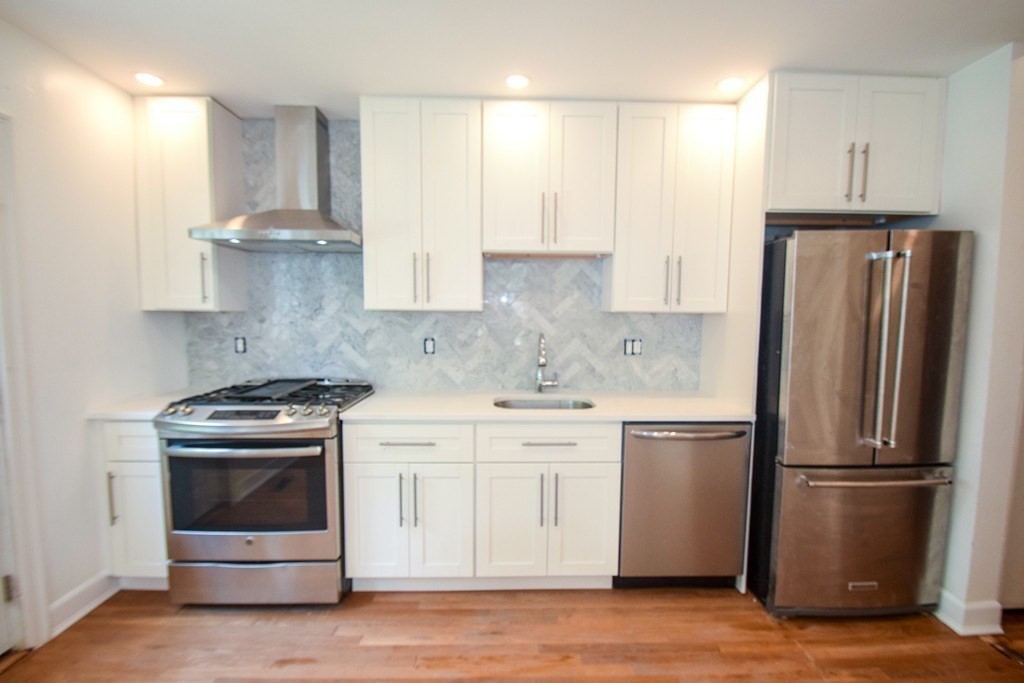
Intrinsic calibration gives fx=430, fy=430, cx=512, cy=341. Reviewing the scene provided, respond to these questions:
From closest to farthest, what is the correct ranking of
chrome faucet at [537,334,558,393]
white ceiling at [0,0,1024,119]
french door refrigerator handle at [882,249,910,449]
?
white ceiling at [0,0,1024,119] < french door refrigerator handle at [882,249,910,449] < chrome faucet at [537,334,558,393]

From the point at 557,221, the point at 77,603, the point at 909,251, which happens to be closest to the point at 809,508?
the point at 909,251

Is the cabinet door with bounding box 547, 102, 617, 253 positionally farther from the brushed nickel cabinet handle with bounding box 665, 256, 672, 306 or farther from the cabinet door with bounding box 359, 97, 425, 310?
the cabinet door with bounding box 359, 97, 425, 310

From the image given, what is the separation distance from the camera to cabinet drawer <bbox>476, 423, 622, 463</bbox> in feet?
7.33

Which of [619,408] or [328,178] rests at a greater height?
[328,178]

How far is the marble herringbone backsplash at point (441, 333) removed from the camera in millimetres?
2793

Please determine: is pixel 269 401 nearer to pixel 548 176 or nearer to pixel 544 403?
pixel 544 403

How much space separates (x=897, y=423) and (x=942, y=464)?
324 mm

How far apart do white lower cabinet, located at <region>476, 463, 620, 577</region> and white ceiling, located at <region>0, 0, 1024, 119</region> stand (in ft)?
6.50

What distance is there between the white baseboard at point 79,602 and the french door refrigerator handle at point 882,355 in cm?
384

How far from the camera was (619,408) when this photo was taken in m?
2.35

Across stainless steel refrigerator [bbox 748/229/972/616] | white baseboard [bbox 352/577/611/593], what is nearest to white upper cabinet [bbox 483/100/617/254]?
stainless steel refrigerator [bbox 748/229/972/616]

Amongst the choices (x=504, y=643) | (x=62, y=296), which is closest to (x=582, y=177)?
(x=504, y=643)

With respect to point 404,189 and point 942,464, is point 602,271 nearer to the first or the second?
point 404,189

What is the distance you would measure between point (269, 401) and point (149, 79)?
5.87 feet
